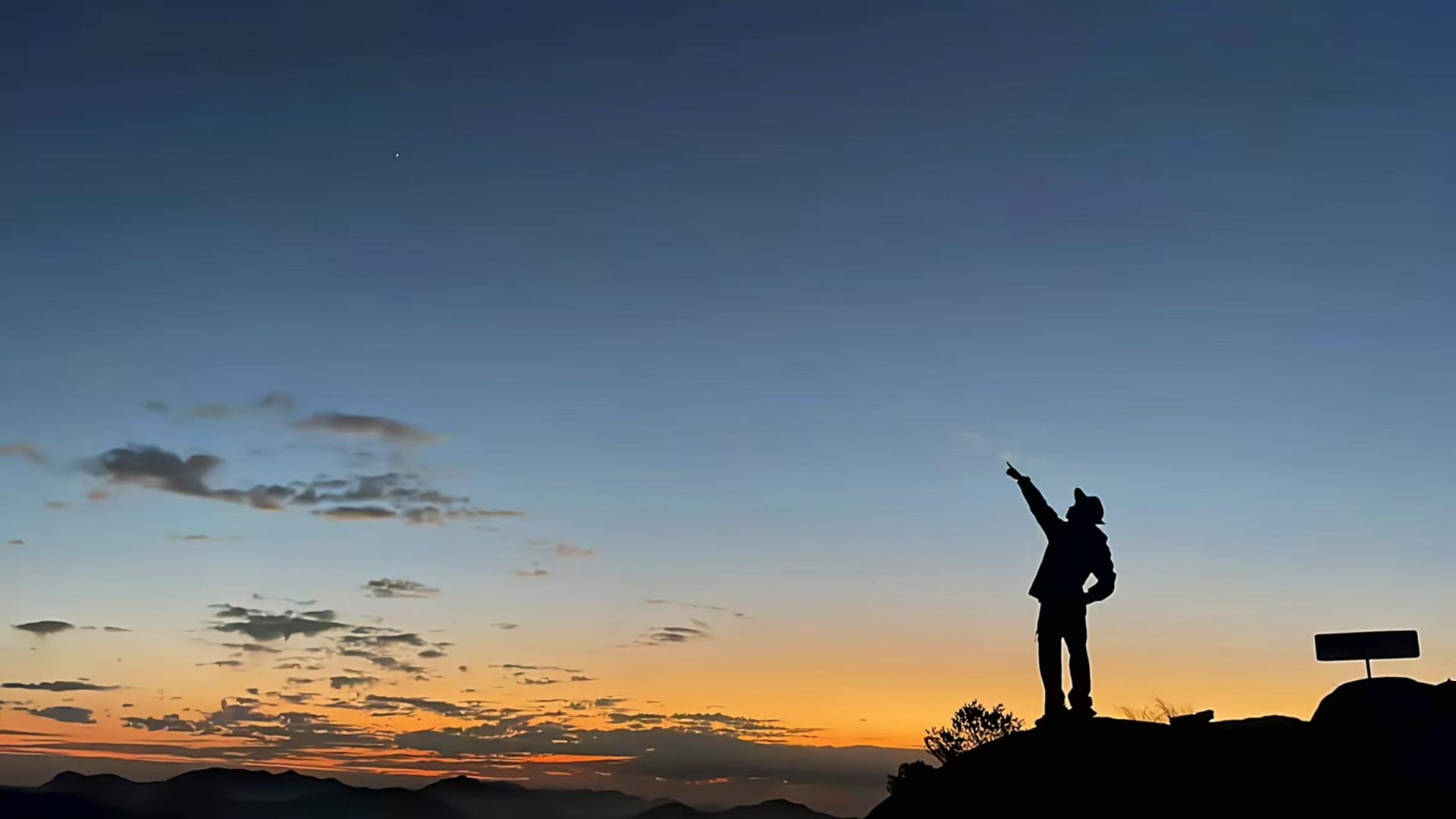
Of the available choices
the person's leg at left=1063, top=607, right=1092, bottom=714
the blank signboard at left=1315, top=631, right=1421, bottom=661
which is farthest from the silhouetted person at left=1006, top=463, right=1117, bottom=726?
the blank signboard at left=1315, top=631, right=1421, bottom=661

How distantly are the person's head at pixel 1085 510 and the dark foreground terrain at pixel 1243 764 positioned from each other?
3277 millimetres

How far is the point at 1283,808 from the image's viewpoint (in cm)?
1881

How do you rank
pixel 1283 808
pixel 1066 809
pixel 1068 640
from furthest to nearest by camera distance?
pixel 1068 640 < pixel 1066 809 < pixel 1283 808

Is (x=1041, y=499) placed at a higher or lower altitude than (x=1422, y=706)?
higher

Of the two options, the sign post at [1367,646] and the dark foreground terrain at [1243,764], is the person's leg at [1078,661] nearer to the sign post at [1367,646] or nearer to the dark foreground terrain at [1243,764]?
the dark foreground terrain at [1243,764]

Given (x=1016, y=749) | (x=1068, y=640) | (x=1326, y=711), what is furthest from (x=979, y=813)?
(x=1326, y=711)

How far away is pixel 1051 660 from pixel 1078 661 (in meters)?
0.43

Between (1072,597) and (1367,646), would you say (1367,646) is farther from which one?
(1072,597)

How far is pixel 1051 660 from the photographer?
21.6 m

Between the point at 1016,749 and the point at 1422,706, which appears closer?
the point at 1422,706

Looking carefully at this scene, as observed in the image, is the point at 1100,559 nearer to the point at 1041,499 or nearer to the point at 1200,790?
the point at 1041,499

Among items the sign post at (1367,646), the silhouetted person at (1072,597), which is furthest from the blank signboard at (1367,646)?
the silhouetted person at (1072,597)

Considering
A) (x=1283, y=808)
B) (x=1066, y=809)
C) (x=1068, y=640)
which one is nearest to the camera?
(x=1283, y=808)

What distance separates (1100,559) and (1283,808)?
15.2 feet
